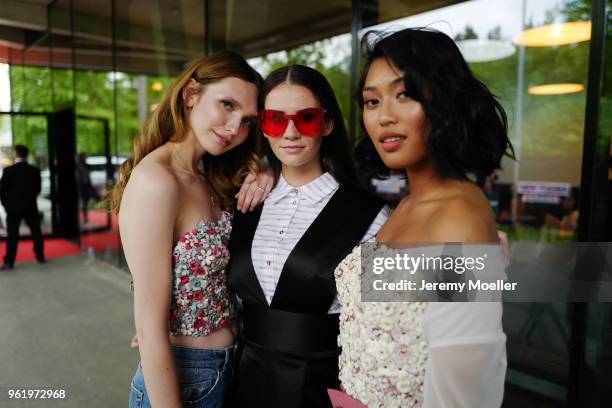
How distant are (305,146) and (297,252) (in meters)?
0.35

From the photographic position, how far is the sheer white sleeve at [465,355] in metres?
0.89

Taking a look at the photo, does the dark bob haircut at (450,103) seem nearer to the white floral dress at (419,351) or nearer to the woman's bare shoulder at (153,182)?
the white floral dress at (419,351)

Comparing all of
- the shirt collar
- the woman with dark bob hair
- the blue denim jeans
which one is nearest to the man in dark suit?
the blue denim jeans

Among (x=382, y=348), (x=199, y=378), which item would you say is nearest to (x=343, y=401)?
(x=382, y=348)

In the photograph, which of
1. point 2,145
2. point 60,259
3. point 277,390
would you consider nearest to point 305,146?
point 277,390

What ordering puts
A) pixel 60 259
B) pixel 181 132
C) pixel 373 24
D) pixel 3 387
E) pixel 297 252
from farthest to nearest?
pixel 60 259
pixel 373 24
pixel 3 387
pixel 181 132
pixel 297 252

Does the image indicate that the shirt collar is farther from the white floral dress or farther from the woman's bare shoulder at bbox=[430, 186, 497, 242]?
the woman's bare shoulder at bbox=[430, 186, 497, 242]

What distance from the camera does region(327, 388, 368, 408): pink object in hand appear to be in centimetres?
116

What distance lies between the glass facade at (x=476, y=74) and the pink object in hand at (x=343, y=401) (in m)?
0.85

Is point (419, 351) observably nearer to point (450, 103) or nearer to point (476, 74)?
point (450, 103)

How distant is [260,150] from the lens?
184 centimetres

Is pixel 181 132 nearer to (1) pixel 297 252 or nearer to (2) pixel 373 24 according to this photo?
(1) pixel 297 252

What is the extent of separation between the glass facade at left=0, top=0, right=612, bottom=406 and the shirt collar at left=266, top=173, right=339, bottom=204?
1.81 feet

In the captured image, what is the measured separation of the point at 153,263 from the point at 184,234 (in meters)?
0.15
